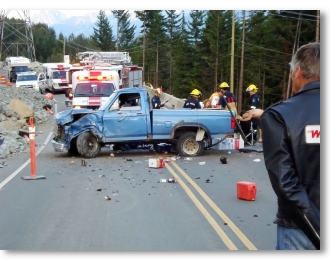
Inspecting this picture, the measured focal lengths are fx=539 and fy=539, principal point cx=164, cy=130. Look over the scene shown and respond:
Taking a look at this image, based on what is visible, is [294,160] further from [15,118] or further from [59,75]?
[59,75]

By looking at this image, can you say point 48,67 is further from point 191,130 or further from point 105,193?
point 105,193

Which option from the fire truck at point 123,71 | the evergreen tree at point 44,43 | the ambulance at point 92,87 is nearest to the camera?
the evergreen tree at point 44,43

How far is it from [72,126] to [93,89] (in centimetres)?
583

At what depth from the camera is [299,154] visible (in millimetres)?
3359

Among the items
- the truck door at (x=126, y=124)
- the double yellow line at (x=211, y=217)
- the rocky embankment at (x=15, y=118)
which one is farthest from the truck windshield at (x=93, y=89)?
the double yellow line at (x=211, y=217)

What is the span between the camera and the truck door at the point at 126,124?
13680mm

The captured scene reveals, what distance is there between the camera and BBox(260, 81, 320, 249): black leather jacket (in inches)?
130

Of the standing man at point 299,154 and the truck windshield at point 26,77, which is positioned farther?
the truck windshield at point 26,77

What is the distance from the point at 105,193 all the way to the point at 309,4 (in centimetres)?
497

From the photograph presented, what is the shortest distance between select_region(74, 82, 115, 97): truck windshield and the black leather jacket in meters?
15.8

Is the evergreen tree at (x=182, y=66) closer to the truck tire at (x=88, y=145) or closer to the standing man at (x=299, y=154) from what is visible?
the truck tire at (x=88, y=145)

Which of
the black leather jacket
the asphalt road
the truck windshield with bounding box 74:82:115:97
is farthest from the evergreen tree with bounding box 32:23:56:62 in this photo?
the black leather jacket

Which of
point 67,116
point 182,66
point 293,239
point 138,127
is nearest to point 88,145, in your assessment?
point 67,116

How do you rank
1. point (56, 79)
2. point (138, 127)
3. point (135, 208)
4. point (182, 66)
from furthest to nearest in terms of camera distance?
point (56, 79) → point (182, 66) → point (138, 127) → point (135, 208)
